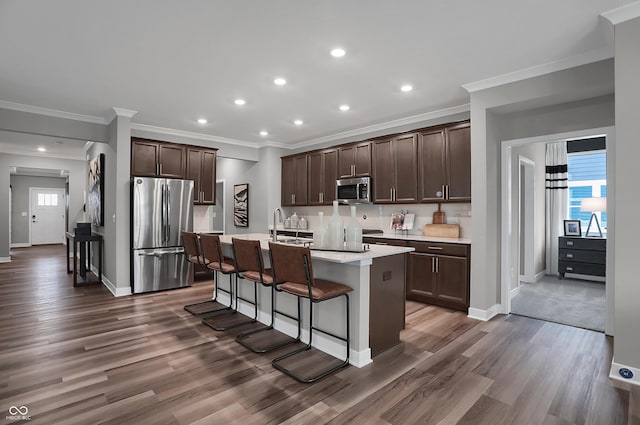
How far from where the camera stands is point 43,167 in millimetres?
8914

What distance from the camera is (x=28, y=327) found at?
355 cm

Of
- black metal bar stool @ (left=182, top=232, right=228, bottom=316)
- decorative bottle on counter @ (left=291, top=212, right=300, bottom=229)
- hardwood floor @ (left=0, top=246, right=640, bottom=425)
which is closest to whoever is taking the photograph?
hardwood floor @ (left=0, top=246, right=640, bottom=425)

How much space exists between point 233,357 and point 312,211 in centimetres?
426

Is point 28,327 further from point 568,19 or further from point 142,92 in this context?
point 568,19

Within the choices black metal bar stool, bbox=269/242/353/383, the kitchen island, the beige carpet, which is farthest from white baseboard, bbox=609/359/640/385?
black metal bar stool, bbox=269/242/353/383

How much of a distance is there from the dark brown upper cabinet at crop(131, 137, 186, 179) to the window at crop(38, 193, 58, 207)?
29.9 ft

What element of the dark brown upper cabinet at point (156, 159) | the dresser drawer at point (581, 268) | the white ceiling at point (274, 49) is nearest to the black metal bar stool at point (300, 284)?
the white ceiling at point (274, 49)

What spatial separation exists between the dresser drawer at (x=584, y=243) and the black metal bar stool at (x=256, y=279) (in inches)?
210

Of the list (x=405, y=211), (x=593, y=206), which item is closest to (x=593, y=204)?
(x=593, y=206)

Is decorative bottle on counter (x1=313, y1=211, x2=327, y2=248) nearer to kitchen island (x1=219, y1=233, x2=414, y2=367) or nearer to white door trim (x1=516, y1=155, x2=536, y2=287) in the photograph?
kitchen island (x1=219, y1=233, x2=414, y2=367)

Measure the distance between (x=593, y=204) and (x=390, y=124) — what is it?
375cm

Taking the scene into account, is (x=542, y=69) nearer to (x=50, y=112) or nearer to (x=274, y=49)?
(x=274, y=49)

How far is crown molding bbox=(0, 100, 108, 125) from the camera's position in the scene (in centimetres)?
440

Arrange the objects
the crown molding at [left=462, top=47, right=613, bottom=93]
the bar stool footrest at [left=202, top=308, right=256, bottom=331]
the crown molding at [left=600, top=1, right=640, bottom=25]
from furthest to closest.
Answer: the bar stool footrest at [left=202, top=308, right=256, bottom=331], the crown molding at [left=462, top=47, right=613, bottom=93], the crown molding at [left=600, top=1, right=640, bottom=25]
